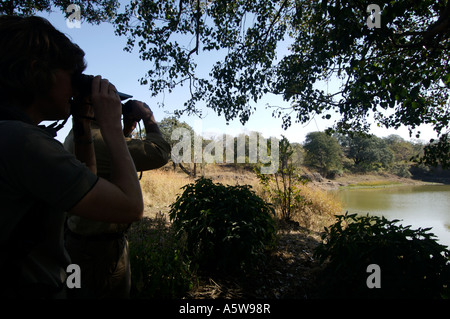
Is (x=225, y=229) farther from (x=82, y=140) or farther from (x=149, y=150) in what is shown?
(x=82, y=140)

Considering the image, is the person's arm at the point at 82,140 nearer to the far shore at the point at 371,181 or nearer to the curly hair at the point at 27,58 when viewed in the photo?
the curly hair at the point at 27,58

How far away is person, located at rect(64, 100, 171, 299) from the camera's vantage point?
1471 mm

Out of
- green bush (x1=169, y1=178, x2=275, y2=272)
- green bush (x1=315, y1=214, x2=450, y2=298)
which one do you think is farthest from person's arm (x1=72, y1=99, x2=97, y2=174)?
green bush (x1=315, y1=214, x2=450, y2=298)

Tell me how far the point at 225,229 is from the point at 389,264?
1.57m

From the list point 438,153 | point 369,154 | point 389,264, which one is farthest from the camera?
point 369,154

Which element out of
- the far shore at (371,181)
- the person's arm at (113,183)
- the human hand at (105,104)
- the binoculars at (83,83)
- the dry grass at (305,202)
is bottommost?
the far shore at (371,181)

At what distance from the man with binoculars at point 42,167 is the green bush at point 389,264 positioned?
2.03m

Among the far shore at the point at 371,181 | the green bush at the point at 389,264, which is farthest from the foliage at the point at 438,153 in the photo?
the far shore at the point at 371,181

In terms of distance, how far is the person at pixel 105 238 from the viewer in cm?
147

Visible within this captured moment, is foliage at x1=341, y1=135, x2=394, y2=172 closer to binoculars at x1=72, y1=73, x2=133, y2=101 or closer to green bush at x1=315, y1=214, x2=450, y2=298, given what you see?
green bush at x1=315, y1=214, x2=450, y2=298

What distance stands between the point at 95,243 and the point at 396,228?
243 cm

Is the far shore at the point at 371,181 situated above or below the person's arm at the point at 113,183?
below

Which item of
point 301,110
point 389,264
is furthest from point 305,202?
point 389,264

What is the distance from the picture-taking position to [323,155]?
38.3 metres
